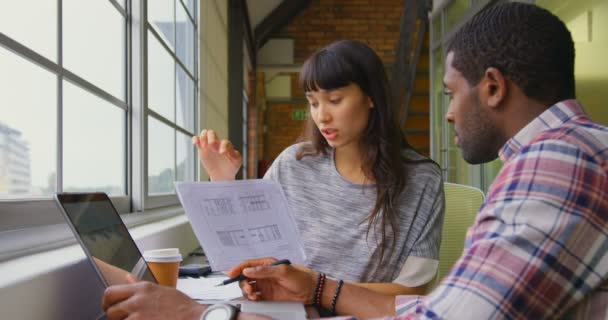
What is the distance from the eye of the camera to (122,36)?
2.06m

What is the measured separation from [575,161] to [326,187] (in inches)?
38.1

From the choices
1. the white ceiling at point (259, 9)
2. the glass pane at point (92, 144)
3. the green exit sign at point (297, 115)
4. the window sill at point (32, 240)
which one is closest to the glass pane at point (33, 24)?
the glass pane at point (92, 144)

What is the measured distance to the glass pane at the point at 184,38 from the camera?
318cm

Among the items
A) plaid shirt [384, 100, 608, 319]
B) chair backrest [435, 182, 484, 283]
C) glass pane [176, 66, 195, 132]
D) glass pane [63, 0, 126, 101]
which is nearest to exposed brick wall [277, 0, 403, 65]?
glass pane [176, 66, 195, 132]

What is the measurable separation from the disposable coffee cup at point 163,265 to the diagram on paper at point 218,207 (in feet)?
0.45

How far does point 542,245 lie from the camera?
673 millimetres

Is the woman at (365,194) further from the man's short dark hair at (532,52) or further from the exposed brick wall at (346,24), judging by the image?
the exposed brick wall at (346,24)

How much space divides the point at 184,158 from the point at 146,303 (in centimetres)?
265

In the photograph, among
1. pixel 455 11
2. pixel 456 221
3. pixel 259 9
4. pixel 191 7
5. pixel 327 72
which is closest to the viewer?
pixel 327 72

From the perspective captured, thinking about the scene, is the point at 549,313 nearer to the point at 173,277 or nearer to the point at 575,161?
the point at 575,161

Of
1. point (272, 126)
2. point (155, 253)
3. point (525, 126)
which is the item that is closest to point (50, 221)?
point (155, 253)

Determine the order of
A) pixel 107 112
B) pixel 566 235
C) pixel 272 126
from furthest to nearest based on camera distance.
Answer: pixel 272 126
pixel 107 112
pixel 566 235

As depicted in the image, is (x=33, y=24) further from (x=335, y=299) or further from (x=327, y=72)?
(x=335, y=299)

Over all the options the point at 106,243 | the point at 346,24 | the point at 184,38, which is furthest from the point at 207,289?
the point at 346,24
